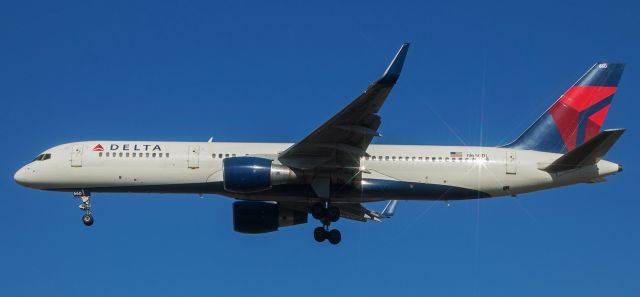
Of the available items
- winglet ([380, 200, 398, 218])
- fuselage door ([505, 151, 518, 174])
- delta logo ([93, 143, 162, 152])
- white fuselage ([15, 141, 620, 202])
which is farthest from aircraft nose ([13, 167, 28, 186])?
fuselage door ([505, 151, 518, 174])

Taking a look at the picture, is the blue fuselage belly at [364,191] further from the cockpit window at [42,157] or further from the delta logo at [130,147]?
the cockpit window at [42,157]

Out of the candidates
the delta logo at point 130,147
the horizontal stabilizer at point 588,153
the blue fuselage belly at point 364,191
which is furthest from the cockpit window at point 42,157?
the horizontal stabilizer at point 588,153

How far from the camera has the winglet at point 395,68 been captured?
99.1 ft

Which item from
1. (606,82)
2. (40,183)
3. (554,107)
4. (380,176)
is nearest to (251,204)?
(380,176)

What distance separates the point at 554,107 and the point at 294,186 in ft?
41.5

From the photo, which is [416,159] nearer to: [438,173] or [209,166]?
[438,173]

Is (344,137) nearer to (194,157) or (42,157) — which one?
(194,157)

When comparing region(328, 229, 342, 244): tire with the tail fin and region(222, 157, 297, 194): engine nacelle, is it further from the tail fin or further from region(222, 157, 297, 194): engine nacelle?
the tail fin

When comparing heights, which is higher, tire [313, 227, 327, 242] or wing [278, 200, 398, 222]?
wing [278, 200, 398, 222]

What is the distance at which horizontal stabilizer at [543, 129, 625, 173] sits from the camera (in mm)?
34188

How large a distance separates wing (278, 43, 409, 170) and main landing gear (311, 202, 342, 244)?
2314 mm

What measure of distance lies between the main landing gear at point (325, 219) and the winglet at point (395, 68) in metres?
9.26

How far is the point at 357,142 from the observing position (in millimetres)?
36031

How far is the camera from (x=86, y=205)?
3941 centimetres
